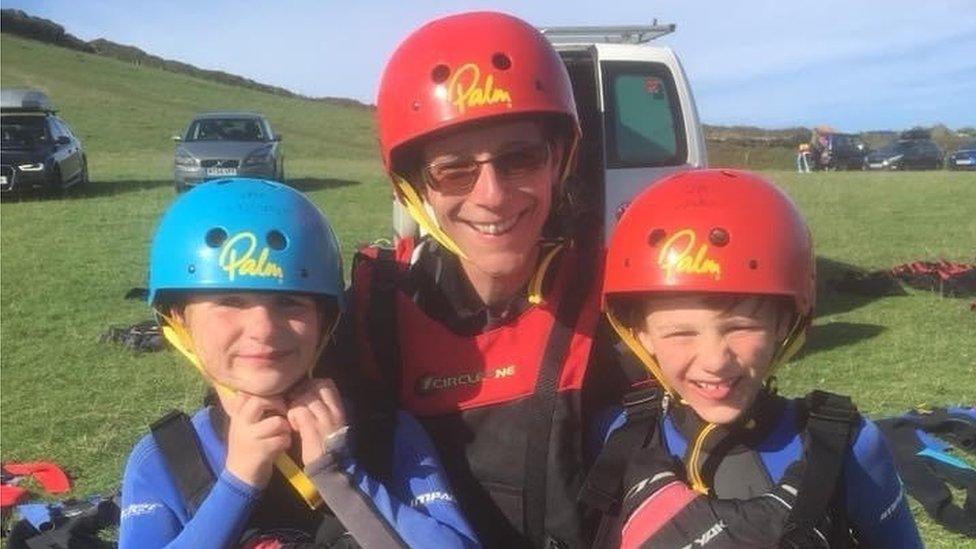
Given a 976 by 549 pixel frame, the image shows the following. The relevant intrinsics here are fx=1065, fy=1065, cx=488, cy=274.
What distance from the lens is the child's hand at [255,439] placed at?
2594 millimetres

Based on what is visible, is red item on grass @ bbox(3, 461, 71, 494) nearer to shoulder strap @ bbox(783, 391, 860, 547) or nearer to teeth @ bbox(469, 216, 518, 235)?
teeth @ bbox(469, 216, 518, 235)

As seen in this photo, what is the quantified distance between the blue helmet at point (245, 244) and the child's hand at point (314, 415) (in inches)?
10.9

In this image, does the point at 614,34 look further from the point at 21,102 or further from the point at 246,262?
the point at 21,102

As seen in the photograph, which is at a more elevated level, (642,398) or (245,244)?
(245,244)

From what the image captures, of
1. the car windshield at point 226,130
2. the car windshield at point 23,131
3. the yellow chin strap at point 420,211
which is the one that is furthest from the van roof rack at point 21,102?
the yellow chin strap at point 420,211

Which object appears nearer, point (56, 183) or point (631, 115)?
point (631, 115)

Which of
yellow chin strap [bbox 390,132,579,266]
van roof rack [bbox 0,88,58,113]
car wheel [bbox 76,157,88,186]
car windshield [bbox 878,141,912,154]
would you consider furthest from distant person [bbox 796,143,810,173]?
yellow chin strap [bbox 390,132,579,266]

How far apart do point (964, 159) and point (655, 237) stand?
141 feet

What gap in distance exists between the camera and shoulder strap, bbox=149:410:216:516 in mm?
2666

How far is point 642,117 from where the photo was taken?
9.78 m

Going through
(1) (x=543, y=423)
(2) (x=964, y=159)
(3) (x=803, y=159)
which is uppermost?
(1) (x=543, y=423)

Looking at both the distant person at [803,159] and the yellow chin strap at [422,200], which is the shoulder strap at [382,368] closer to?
the yellow chin strap at [422,200]

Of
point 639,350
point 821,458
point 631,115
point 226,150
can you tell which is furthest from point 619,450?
point 226,150

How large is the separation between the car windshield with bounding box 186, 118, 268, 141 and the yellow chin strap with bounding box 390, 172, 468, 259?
2068 cm
